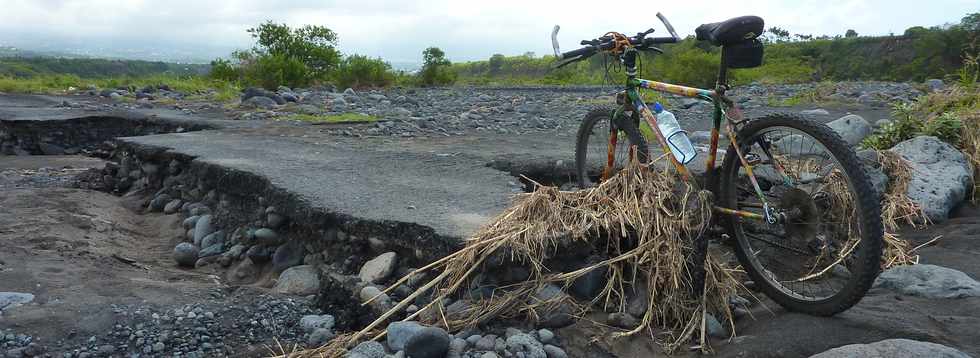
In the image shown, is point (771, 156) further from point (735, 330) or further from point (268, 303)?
point (268, 303)

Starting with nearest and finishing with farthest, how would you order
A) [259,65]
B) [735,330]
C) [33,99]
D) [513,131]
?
1. [735,330]
2. [513,131]
3. [33,99]
4. [259,65]

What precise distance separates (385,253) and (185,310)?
0.93m

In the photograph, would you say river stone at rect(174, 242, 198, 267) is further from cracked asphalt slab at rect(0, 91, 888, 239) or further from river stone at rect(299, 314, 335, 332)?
river stone at rect(299, 314, 335, 332)

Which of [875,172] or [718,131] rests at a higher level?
[718,131]

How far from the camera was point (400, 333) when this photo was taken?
2539mm

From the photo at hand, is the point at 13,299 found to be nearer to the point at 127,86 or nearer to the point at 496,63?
the point at 127,86

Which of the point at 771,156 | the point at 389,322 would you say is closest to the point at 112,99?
the point at 389,322

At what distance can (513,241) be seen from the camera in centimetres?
286

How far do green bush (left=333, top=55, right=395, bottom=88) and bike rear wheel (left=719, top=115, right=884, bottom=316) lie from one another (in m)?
14.0

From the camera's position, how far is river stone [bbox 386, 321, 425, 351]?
250 cm

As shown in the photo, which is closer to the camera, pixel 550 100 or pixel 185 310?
pixel 185 310

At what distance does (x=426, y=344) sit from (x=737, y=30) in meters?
1.69

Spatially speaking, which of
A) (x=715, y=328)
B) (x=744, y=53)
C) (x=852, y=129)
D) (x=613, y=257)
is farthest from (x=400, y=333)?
(x=852, y=129)

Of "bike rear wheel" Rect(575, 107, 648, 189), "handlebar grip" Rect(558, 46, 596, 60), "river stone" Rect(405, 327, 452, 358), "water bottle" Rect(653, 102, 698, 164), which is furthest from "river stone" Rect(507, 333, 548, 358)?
"handlebar grip" Rect(558, 46, 596, 60)
